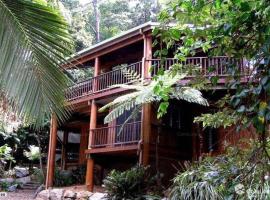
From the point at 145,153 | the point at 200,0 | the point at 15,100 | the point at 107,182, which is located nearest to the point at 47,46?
the point at 15,100

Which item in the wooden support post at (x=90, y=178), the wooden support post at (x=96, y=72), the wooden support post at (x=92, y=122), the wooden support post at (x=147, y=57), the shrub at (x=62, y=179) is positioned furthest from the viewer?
the shrub at (x=62, y=179)

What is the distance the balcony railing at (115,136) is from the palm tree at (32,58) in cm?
935

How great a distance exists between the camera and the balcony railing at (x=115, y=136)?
13359 millimetres

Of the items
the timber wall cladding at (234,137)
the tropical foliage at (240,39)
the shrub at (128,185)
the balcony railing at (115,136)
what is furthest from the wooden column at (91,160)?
the tropical foliage at (240,39)

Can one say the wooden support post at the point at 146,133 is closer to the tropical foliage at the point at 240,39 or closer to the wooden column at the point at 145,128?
the wooden column at the point at 145,128

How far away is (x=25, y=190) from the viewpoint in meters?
19.0

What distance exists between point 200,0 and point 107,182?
8743mm

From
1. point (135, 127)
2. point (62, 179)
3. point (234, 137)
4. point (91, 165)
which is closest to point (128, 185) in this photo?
point (135, 127)

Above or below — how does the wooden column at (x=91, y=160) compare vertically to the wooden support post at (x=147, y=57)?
below

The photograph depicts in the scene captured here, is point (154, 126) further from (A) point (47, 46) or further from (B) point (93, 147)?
(A) point (47, 46)

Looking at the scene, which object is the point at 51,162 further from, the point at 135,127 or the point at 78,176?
the point at 135,127

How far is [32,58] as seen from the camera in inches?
140

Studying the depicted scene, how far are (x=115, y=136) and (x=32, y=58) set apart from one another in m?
11.5

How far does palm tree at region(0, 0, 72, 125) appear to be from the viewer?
11.2 ft
